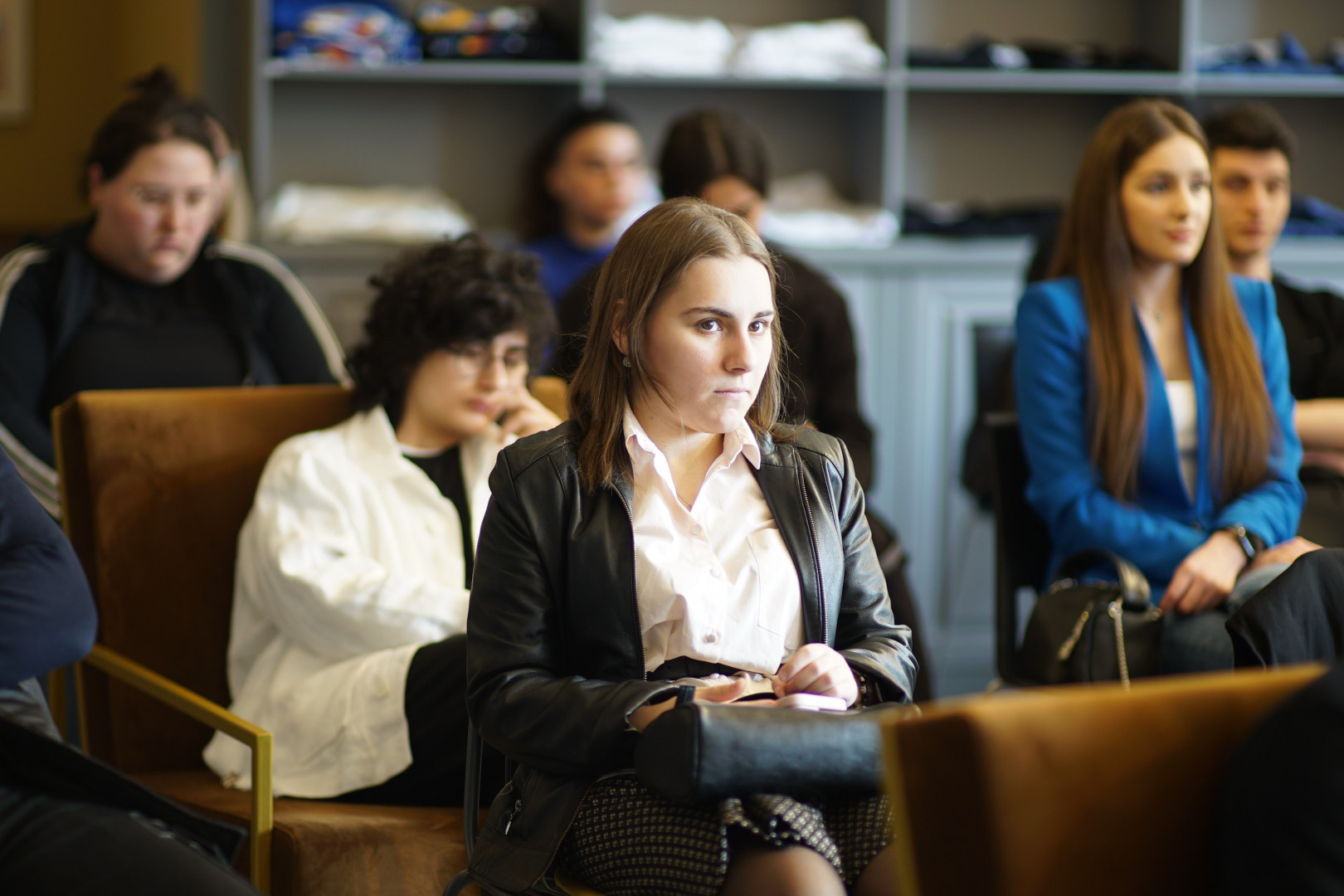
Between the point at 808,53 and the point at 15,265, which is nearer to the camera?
the point at 15,265

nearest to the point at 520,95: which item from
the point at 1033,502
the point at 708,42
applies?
the point at 708,42

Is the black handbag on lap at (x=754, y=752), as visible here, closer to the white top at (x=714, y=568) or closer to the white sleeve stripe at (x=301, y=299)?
the white top at (x=714, y=568)

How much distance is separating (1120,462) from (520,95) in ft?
7.56

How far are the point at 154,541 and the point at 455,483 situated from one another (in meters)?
0.43

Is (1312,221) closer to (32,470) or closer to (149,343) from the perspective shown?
(149,343)

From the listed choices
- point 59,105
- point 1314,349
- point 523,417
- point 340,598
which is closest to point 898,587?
point 1314,349

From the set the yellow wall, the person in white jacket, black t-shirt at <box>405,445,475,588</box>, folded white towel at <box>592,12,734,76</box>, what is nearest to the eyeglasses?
the person in white jacket

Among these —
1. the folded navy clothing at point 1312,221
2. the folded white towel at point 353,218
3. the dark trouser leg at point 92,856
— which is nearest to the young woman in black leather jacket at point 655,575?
the dark trouser leg at point 92,856

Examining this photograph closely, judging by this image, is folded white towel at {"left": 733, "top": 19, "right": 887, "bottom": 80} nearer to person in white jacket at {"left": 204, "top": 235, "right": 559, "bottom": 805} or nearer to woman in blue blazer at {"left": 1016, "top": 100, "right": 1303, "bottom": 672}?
woman in blue blazer at {"left": 1016, "top": 100, "right": 1303, "bottom": 672}

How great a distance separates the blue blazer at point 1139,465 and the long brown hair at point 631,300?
0.86 metres

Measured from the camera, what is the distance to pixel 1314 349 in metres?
2.54

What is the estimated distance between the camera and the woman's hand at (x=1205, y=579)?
1999mm

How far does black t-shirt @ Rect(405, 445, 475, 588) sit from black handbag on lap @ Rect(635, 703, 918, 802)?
76cm

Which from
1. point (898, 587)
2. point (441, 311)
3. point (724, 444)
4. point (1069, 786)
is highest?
point (441, 311)
